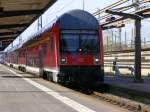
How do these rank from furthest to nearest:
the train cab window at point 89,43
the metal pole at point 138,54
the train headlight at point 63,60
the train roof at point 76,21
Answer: the metal pole at point 138,54 → the train roof at point 76,21 → the train cab window at point 89,43 → the train headlight at point 63,60

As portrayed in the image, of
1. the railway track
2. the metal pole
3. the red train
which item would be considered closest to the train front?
the red train

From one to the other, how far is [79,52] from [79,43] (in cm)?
42

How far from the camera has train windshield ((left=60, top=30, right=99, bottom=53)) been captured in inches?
903

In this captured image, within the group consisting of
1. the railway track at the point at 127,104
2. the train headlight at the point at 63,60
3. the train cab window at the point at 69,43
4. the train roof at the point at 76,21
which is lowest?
the railway track at the point at 127,104

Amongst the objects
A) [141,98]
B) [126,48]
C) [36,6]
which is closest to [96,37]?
[141,98]

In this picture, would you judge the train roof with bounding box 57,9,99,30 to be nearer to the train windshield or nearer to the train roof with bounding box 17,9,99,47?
the train roof with bounding box 17,9,99,47

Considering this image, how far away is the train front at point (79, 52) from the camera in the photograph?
22.8 metres

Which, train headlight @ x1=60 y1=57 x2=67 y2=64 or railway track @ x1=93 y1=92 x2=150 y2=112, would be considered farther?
→ train headlight @ x1=60 y1=57 x2=67 y2=64

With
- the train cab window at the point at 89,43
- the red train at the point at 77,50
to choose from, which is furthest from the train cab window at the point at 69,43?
the train cab window at the point at 89,43

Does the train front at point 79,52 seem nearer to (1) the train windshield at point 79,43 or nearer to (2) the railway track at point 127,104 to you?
(1) the train windshield at point 79,43

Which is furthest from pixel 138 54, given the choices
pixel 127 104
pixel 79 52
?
pixel 127 104

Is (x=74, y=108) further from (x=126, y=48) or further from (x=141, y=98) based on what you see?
(x=126, y=48)

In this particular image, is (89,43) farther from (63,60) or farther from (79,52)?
(63,60)

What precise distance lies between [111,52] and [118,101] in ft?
109
